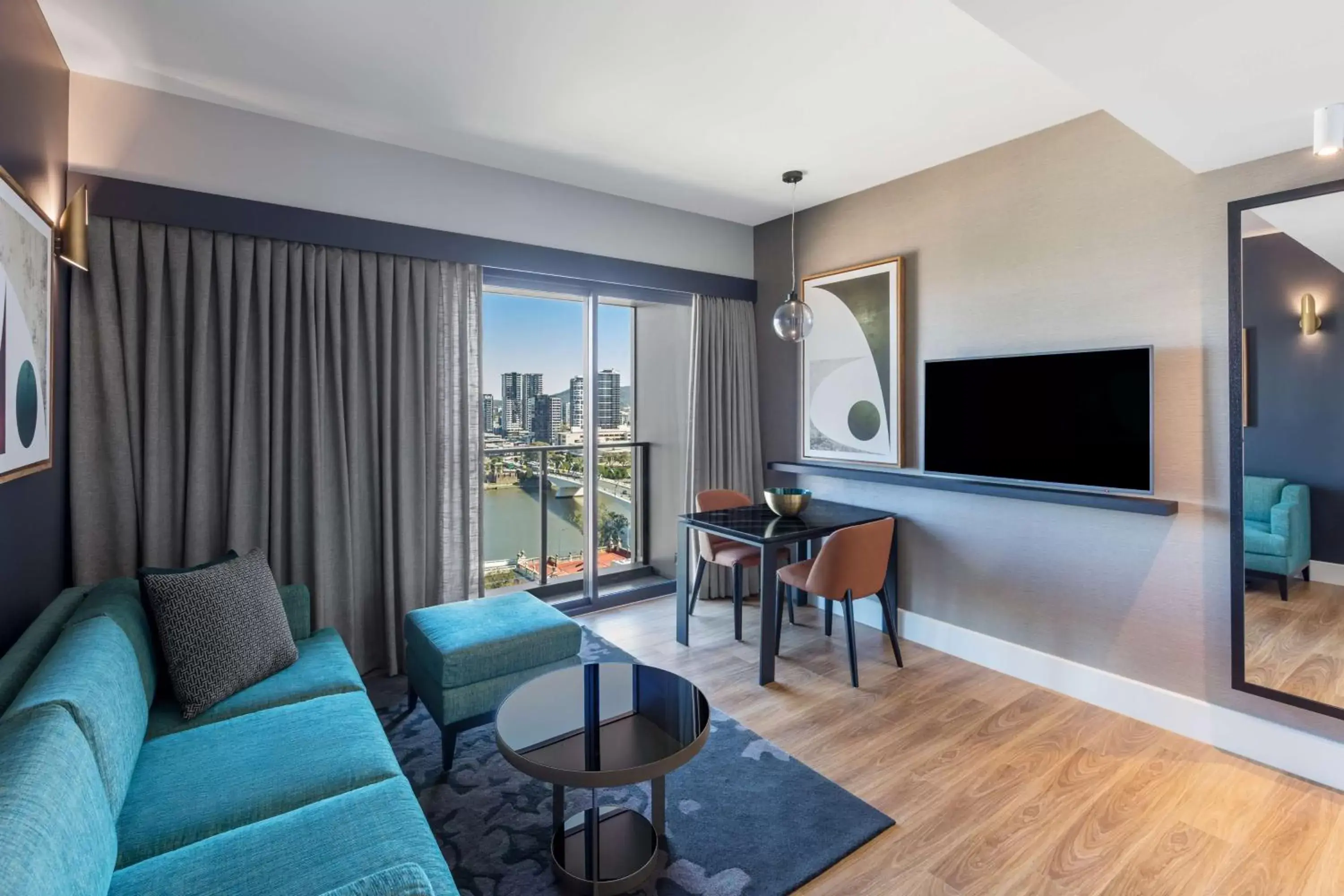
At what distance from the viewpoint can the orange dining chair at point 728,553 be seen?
3840 mm

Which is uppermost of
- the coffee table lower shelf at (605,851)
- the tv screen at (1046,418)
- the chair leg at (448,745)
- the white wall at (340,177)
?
the white wall at (340,177)

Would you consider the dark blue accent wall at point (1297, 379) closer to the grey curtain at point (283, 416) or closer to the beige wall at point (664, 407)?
the beige wall at point (664, 407)

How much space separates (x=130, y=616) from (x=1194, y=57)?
3.62 m

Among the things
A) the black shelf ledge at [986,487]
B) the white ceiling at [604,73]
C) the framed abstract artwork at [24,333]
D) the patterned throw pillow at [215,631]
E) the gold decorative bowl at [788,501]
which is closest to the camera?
the framed abstract artwork at [24,333]

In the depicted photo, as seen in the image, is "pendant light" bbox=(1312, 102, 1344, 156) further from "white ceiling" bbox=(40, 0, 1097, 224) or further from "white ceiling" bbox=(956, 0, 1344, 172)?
"white ceiling" bbox=(40, 0, 1097, 224)

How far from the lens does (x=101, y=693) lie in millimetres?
1510

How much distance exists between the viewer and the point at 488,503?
157 inches

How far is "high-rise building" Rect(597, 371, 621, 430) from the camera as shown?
4.31 meters

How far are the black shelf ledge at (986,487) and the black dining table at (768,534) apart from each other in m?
0.22

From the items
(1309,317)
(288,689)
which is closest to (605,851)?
(288,689)

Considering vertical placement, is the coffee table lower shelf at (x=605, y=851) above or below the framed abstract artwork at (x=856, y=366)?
below

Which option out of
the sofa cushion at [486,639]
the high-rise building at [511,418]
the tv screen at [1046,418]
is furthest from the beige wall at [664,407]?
the sofa cushion at [486,639]

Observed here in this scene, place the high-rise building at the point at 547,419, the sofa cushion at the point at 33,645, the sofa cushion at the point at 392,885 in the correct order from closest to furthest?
the sofa cushion at the point at 392,885
the sofa cushion at the point at 33,645
the high-rise building at the point at 547,419

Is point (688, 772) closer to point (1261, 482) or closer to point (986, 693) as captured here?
point (986, 693)
